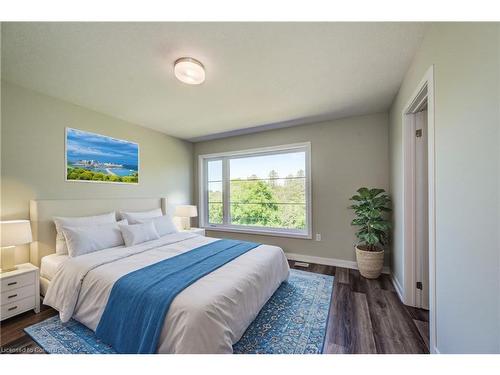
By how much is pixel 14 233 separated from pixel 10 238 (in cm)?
5

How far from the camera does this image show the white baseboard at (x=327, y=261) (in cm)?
314

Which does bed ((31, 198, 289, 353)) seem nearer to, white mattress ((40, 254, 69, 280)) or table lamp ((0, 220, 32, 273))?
white mattress ((40, 254, 69, 280))

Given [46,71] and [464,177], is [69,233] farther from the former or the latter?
[464,177]

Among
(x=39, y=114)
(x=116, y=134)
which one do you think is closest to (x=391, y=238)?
(x=116, y=134)

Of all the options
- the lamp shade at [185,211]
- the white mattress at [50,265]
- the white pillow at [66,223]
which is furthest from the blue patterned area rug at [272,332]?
the lamp shade at [185,211]

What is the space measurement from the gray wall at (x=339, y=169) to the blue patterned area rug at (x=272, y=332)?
123cm

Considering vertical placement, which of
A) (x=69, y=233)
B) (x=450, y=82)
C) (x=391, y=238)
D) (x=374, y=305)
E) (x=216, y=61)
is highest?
(x=216, y=61)

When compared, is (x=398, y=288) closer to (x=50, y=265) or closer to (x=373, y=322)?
(x=373, y=322)

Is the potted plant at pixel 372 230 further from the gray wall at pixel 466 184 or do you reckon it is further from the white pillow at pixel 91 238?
the white pillow at pixel 91 238

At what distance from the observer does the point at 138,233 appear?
8.49 feet

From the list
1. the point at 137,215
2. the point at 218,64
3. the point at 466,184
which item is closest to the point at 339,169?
the point at 466,184

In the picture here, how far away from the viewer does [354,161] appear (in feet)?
10.4
